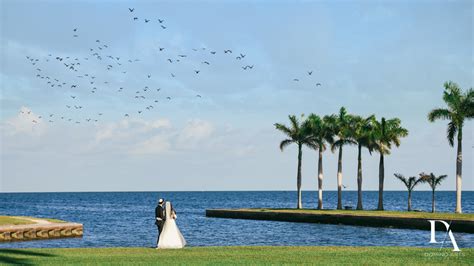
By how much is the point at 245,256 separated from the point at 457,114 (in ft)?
151

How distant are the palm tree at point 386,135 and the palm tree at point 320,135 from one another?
829cm

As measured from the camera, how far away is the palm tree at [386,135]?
80.5 metres

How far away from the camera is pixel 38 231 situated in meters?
55.4

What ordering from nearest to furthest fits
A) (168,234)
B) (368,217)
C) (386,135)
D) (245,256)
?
1. (245,256)
2. (168,234)
3. (368,217)
4. (386,135)

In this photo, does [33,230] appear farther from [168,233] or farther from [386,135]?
[386,135]

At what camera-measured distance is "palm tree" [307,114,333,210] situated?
88.5 metres

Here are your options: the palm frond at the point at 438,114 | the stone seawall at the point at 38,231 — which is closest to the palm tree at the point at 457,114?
the palm frond at the point at 438,114

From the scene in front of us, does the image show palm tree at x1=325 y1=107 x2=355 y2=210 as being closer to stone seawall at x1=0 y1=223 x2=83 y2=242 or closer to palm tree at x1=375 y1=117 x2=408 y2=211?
palm tree at x1=375 y1=117 x2=408 y2=211

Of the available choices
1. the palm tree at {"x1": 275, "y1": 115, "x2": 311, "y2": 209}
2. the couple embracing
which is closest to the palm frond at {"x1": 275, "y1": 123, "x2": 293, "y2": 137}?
the palm tree at {"x1": 275, "y1": 115, "x2": 311, "y2": 209}

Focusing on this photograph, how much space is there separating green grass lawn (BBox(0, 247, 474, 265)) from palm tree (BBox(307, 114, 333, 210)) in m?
57.7

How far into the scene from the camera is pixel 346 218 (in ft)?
231

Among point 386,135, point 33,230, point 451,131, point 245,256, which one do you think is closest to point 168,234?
point 245,256

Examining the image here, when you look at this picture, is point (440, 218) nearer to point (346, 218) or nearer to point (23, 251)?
point (346, 218)

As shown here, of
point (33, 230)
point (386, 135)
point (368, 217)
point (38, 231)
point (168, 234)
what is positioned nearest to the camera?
point (168, 234)
